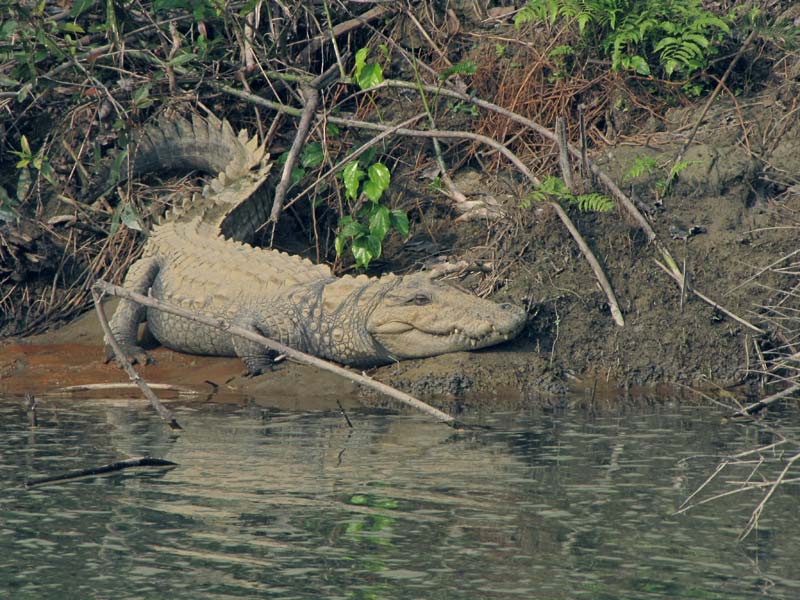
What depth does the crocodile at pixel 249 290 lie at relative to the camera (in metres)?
6.95

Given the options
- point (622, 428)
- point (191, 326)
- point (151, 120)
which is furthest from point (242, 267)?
point (622, 428)

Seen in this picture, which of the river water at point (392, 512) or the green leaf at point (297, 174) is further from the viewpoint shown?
the green leaf at point (297, 174)

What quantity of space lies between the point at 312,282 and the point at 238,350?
2.27ft

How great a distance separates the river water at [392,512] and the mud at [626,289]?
73 cm

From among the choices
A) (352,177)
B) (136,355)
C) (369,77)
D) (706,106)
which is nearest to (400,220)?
(352,177)

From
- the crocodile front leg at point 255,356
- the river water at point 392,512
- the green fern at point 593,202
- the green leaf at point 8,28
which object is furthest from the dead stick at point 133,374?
the green fern at point 593,202

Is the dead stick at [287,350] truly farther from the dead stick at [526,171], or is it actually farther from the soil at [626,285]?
the dead stick at [526,171]

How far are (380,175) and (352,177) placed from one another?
186 mm

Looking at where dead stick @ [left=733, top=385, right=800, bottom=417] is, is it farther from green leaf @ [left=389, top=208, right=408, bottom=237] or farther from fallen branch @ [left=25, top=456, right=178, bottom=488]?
green leaf @ [left=389, top=208, right=408, bottom=237]

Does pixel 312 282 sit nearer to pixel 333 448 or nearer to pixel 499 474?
pixel 333 448

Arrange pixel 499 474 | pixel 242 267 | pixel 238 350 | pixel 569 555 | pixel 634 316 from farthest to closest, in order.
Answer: pixel 242 267 → pixel 238 350 → pixel 634 316 → pixel 499 474 → pixel 569 555

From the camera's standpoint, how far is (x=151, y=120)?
28.1 ft

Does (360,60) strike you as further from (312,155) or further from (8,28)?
(8,28)

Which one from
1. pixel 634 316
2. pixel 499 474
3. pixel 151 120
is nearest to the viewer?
pixel 499 474
